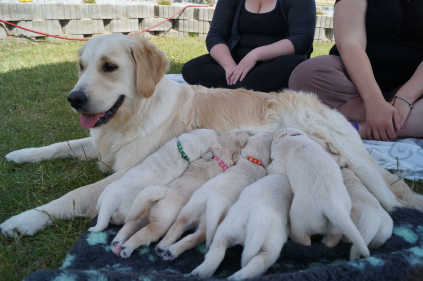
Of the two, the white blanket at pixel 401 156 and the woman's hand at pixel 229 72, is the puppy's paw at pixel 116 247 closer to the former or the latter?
the white blanket at pixel 401 156

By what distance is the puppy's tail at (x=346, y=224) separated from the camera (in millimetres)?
1301

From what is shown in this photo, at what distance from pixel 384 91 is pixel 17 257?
327 cm

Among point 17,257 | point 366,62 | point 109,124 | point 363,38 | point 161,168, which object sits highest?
point 363,38

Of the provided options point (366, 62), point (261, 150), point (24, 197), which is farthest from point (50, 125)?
point (366, 62)

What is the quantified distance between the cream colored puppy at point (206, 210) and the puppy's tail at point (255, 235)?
0.20m

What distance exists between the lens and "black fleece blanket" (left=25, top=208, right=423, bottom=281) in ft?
3.87

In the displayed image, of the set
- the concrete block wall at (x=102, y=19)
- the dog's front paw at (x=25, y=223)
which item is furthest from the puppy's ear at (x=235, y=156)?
the concrete block wall at (x=102, y=19)

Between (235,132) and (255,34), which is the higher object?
(255,34)

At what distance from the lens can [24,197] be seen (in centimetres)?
203

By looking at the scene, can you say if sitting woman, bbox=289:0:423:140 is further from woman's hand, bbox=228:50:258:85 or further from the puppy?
the puppy

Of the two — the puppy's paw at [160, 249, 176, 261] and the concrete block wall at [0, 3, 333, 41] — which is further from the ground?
the concrete block wall at [0, 3, 333, 41]

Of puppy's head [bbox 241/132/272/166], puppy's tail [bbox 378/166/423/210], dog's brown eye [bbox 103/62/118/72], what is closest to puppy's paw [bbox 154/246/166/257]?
puppy's head [bbox 241/132/272/166]

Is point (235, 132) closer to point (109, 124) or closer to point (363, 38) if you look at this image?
point (109, 124)

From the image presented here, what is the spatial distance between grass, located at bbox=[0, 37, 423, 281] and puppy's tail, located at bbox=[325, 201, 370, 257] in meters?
1.29
